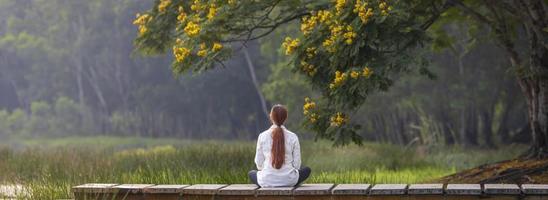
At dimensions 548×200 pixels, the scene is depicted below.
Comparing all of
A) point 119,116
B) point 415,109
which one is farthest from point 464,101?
point 119,116

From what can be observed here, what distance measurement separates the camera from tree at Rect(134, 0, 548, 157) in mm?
12883

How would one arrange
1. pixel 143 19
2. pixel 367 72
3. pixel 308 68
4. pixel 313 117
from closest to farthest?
pixel 367 72, pixel 313 117, pixel 308 68, pixel 143 19

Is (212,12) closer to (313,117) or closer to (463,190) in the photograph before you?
(313,117)

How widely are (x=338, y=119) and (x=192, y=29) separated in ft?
8.38

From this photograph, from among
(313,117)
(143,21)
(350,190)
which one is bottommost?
(350,190)

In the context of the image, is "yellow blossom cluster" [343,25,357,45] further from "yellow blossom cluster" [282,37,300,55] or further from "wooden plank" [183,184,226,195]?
"wooden plank" [183,184,226,195]

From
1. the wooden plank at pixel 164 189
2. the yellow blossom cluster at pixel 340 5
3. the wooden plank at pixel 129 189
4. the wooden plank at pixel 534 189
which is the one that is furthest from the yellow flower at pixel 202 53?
the wooden plank at pixel 534 189

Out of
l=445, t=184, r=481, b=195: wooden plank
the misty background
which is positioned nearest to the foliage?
l=445, t=184, r=481, b=195: wooden plank

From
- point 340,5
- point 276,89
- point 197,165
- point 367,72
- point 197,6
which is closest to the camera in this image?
point 367,72

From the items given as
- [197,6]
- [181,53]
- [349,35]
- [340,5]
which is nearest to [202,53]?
[181,53]

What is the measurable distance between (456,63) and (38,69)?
4565 centimetres

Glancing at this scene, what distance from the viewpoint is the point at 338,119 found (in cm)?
1320

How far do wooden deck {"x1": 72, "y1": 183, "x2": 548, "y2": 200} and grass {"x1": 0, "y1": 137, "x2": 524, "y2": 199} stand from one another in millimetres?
1499

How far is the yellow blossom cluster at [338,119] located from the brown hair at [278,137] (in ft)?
12.1
